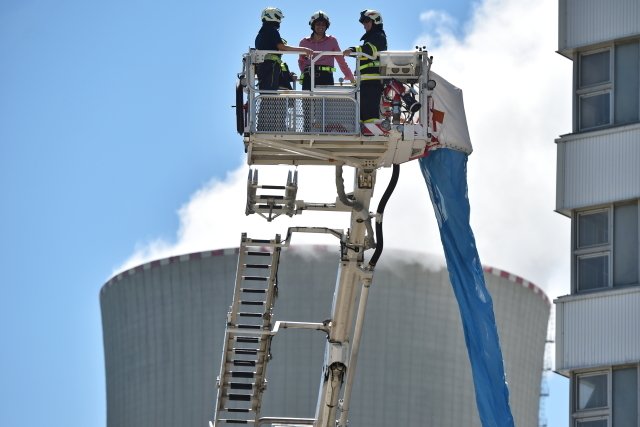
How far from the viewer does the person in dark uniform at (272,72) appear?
25.3 metres

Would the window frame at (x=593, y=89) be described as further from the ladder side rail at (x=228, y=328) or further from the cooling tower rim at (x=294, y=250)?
the cooling tower rim at (x=294, y=250)

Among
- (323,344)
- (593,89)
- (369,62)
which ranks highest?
(593,89)

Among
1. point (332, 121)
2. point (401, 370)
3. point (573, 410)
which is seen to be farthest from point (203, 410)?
point (332, 121)

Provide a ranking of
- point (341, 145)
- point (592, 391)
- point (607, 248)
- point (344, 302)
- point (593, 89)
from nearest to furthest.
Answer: point (341, 145), point (344, 302), point (592, 391), point (607, 248), point (593, 89)

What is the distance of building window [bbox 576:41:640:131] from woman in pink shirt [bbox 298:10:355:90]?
617 centimetres

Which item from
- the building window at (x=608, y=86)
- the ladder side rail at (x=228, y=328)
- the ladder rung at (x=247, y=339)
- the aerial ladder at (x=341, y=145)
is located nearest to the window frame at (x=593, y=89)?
the building window at (x=608, y=86)

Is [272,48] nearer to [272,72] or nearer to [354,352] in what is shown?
[272,72]

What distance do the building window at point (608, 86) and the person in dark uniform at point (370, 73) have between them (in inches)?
247

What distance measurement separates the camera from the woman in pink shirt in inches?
1030

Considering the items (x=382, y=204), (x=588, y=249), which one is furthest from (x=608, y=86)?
(x=382, y=204)

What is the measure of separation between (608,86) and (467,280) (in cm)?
581

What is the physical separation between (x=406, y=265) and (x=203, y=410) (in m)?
7.75

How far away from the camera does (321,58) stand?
26.3 metres

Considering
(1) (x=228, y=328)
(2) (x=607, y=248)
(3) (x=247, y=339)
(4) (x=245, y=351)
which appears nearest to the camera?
(1) (x=228, y=328)
